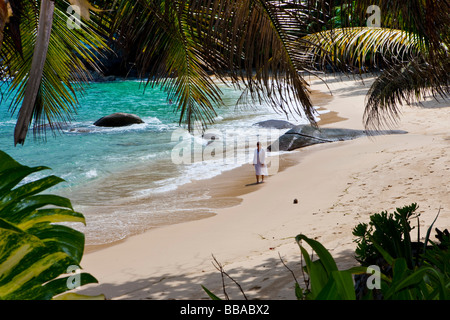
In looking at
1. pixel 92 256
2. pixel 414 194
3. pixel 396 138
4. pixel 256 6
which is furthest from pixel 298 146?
pixel 256 6

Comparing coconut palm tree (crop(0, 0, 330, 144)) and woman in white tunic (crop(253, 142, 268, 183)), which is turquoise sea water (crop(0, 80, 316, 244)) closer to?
coconut palm tree (crop(0, 0, 330, 144))

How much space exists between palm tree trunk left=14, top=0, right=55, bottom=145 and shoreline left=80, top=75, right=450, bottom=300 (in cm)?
322

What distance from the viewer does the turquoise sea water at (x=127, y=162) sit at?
1073cm

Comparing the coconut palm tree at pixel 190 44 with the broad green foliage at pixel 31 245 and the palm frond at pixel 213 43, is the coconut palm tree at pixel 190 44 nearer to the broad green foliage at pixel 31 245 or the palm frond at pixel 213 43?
the palm frond at pixel 213 43

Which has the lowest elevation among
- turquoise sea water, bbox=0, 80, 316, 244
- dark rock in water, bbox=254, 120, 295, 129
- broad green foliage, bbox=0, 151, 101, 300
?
turquoise sea water, bbox=0, 80, 316, 244

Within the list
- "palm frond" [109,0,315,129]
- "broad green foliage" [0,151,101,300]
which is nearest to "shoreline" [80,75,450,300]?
"palm frond" [109,0,315,129]

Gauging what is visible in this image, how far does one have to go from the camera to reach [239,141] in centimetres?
1947

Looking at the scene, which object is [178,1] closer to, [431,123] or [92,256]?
[92,256]

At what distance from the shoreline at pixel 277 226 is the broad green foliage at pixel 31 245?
395cm

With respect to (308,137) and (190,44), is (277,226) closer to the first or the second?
(190,44)

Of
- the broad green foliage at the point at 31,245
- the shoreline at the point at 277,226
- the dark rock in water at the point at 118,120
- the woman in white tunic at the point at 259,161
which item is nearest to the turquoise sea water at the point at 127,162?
the dark rock in water at the point at 118,120

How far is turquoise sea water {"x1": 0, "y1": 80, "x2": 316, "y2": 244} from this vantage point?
35.2ft

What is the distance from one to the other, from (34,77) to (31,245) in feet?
6.54
